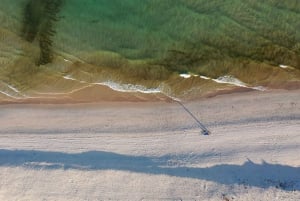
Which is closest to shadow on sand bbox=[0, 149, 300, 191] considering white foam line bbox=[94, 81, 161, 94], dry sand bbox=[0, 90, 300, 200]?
dry sand bbox=[0, 90, 300, 200]

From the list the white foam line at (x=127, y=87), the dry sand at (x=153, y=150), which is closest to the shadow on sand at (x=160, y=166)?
the dry sand at (x=153, y=150)

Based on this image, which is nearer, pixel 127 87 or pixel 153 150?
pixel 153 150

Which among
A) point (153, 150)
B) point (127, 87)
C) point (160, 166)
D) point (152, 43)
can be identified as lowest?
point (160, 166)

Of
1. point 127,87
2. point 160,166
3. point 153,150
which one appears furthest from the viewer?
point 127,87

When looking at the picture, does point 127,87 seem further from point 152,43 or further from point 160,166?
point 160,166

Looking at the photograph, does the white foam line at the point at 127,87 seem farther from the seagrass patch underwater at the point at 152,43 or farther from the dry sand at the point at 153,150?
the dry sand at the point at 153,150

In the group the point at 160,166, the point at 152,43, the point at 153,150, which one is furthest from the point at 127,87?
the point at 160,166

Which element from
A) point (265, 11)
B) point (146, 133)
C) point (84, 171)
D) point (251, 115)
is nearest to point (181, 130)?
point (146, 133)
